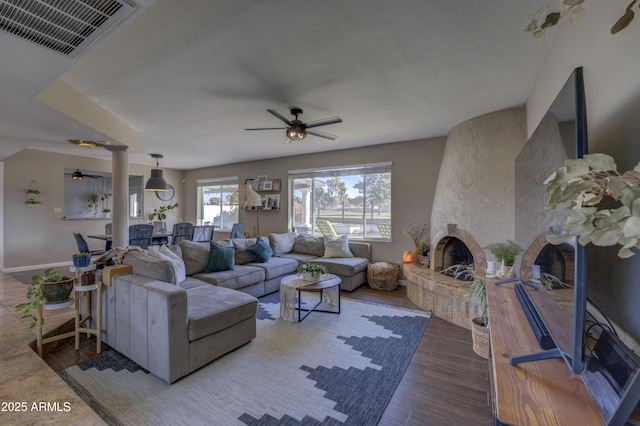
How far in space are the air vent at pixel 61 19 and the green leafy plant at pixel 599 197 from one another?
202 centimetres

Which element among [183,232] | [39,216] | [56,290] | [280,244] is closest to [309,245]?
[280,244]

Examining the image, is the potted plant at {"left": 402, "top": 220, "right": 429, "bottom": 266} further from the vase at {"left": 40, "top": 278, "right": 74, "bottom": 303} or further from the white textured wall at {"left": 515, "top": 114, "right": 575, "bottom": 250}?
the vase at {"left": 40, "top": 278, "right": 74, "bottom": 303}

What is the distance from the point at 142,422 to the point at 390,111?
12.3 ft

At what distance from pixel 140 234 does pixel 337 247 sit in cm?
368

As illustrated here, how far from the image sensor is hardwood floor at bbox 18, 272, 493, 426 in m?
1.78

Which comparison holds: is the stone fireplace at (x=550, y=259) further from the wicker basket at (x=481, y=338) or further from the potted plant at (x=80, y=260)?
the potted plant at (x=80, y=260)

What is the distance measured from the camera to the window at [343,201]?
5.28m


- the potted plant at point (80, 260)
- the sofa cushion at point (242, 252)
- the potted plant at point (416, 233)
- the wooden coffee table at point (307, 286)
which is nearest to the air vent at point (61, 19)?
the potted plant at point (80, 260)

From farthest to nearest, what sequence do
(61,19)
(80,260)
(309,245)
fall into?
(309,245) < (80,260) < (61,19)

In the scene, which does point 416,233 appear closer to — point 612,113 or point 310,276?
point 310,276

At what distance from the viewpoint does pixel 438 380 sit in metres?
2.15

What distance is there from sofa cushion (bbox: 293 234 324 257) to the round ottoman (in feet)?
3.80

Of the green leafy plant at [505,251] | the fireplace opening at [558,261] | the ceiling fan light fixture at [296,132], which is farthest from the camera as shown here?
the ceiling fan light fixture at [296,132]

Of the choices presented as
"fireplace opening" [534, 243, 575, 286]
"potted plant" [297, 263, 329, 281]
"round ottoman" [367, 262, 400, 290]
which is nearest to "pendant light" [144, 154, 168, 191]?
"potted plant" [297, 263, 329, 281]
